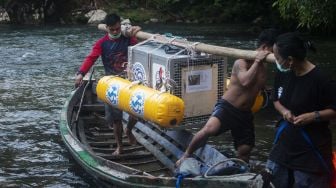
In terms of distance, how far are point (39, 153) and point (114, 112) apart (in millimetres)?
2774

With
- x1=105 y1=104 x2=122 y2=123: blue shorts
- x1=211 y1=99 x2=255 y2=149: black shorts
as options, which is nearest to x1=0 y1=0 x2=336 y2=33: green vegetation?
x1=105 y1=104 x2=122 y2=123: blue shorts

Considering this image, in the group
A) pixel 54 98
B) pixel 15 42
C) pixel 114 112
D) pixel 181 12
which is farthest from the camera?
pixel 181 12

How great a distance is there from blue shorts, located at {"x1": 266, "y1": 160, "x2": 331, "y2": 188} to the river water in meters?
4.04

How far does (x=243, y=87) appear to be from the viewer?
6.20 m

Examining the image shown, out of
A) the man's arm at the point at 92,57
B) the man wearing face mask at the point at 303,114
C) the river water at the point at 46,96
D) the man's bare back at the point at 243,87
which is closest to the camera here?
the man wearing face mask at the point at 303,114

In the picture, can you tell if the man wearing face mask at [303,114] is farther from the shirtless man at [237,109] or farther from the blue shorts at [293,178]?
the shirtless man at [237,109]

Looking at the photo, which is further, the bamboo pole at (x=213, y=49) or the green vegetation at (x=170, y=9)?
the green vegetation at (x=170, y=9)

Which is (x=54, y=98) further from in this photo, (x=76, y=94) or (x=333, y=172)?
(x=333, y=172)

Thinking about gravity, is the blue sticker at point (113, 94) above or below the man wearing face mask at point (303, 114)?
below

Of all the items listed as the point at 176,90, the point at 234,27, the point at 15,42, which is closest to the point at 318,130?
the point at 176,90

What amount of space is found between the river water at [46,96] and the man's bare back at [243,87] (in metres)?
2.94

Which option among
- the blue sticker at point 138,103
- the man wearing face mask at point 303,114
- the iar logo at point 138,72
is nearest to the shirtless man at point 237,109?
the blue sticker at point 138,103

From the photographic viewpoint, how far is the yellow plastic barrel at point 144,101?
21.1 ft

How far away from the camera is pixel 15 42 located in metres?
25.4
